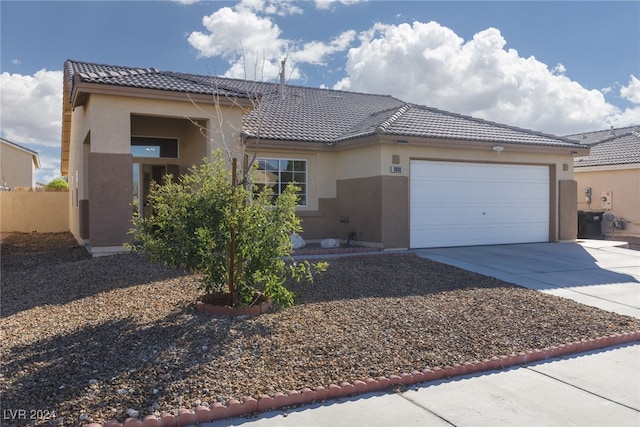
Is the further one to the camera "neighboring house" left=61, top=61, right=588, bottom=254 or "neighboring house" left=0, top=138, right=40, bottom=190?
"neighboring house" left=0, top=138, right=40, bottom=190

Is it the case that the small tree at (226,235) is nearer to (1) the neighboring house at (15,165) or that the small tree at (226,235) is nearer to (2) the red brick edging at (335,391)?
(2) the red brick edging at (335,391)

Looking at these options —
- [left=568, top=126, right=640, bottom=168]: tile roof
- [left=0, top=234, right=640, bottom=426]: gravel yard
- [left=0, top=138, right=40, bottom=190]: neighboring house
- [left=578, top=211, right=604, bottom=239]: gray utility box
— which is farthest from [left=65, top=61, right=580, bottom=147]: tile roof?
[left=0, top=138, right=40, bottom=190]: neighboring house

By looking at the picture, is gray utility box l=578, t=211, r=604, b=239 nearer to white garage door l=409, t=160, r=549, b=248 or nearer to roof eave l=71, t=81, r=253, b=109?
white garage door l=409, t=160, r=549, b=248

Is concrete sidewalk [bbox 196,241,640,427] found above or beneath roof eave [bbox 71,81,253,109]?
beneath

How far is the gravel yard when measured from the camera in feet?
16.9

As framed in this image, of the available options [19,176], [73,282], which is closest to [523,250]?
[73,282]

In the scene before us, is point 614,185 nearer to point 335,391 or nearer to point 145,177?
point 145,177

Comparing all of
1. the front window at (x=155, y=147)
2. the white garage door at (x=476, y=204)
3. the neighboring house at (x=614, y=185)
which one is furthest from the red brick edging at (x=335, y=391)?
the neighboring house at (x=614, y=185)

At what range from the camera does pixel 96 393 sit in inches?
195

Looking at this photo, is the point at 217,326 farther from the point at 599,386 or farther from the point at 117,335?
the point at 599,386

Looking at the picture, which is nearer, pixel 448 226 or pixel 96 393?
pixel 96 393

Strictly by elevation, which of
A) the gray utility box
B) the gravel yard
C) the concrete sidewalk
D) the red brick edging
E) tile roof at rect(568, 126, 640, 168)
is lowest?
the concrete sidewalk

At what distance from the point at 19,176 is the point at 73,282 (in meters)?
38.9

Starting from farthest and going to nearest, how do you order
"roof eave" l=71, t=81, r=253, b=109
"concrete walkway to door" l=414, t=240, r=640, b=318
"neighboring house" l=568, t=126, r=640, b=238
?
"neighboring house" l=568, t=126, r=640, b=238 → "roof eave" l=71, t=81, r=253, b=109 → "concrete walkway to door" l=414, t=240, r=640, b=318
